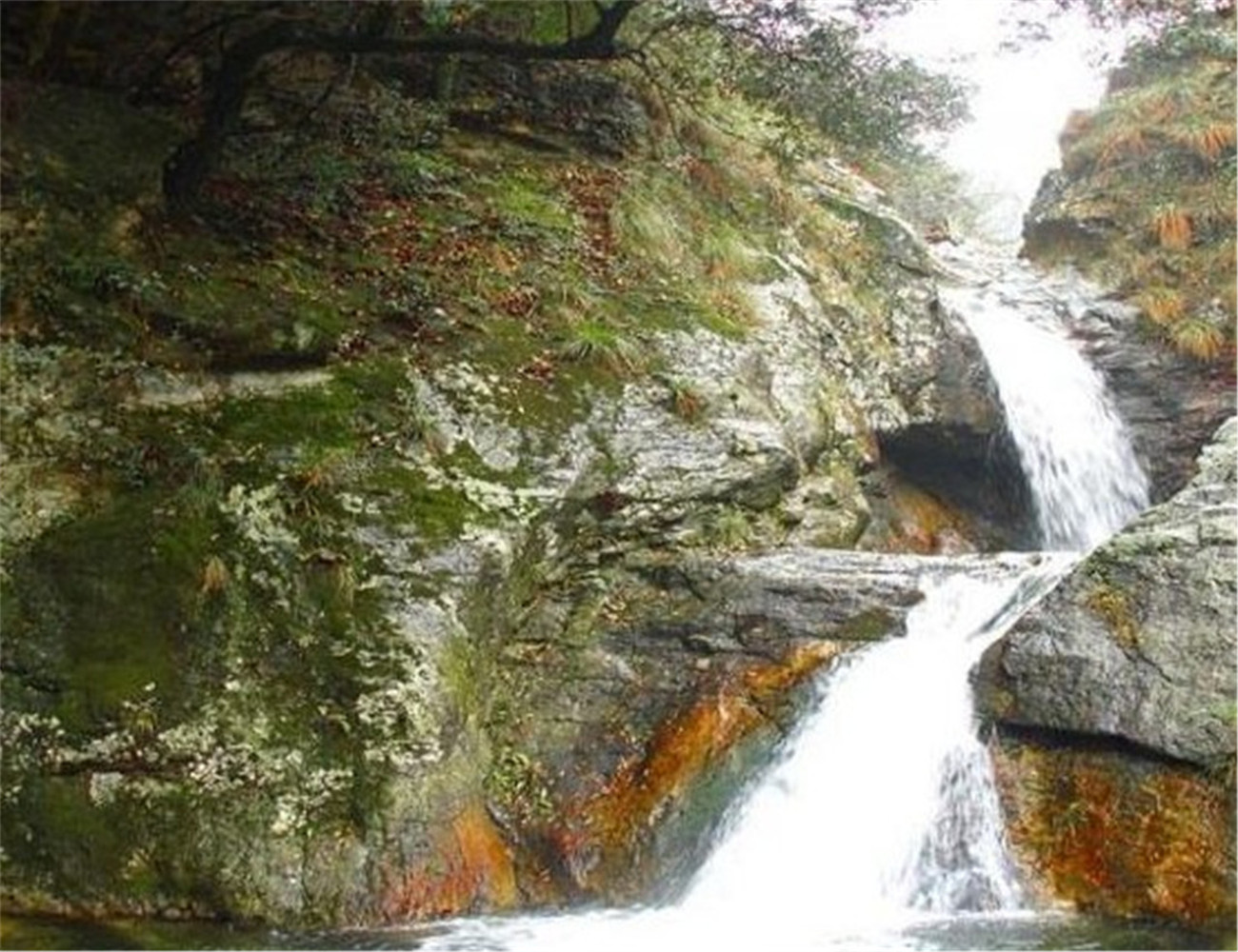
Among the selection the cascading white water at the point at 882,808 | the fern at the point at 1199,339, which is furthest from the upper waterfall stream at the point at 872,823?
the fern at the point at 1199,339

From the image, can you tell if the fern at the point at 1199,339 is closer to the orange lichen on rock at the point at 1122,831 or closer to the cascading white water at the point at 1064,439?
the cascading white water at the point at 1064,439

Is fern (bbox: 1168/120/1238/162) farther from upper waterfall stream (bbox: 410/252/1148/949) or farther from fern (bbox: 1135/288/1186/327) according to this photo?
upper waterfall stream (bbox: 410/252/1148/949)

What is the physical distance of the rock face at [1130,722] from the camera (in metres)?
6.26

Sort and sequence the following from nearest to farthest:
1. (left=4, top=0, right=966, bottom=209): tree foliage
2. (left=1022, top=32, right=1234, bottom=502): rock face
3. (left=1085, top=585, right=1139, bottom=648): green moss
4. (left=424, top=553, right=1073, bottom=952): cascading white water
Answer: (left=424, top=553, right=1073, bottom=952): cascading white water < (left=1085, top=585, right=1139, bottom=648): green moss < (left=4, top=0, right=966, bottom=209): tree foliage < (left=1022, top=32, right=1234, bottom=502): rock face

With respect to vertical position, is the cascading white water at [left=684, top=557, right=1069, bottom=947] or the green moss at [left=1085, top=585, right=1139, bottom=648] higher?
the green moss at [left=1085, top=585, right=1139, bottom=648]

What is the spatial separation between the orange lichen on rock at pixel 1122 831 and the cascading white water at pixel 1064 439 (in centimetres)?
581

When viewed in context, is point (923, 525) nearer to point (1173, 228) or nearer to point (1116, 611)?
point (1116, 611)

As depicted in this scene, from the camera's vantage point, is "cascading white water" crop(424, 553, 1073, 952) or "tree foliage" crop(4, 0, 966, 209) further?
"tree foliage" crop(4, 0, 966, 209)

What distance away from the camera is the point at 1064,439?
504 inches

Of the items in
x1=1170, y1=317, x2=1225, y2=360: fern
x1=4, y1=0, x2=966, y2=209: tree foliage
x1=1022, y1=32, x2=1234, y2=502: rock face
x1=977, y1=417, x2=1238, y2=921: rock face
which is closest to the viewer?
x1=977, y1=417, x2=1238, y2=921: rock face

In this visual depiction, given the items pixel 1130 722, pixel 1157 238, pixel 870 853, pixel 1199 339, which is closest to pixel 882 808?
pixel 870 853

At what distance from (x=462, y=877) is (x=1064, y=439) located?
8743 mm

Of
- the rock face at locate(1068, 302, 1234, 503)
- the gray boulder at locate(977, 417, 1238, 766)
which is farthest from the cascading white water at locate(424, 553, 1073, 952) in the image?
the rock face at locate(1068, 302, 1234, 503)

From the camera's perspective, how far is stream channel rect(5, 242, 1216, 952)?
5695 millimetres
